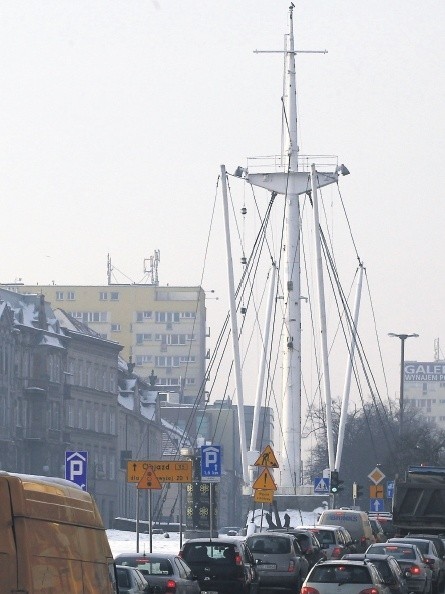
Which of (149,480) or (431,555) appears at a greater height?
(149,480)

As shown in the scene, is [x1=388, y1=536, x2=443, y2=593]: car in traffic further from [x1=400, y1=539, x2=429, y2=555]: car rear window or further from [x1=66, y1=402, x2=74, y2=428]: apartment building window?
[x1=66, y1=402, x2=74, y2=428]: apartment building window

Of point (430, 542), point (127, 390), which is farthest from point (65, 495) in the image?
point (127, 390)

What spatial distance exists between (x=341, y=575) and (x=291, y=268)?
56396mm

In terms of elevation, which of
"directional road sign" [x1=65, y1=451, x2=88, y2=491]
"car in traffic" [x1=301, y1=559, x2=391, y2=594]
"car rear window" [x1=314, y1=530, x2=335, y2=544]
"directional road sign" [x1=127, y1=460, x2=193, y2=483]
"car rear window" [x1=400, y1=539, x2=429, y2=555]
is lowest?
"car in traffic" [x1=301, y1=559, x2=391, y2=594]

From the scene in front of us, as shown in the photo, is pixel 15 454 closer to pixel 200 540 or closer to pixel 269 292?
pixel 269 292

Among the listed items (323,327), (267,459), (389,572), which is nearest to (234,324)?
(323,327)

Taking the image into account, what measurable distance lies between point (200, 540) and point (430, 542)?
8137 millimetres

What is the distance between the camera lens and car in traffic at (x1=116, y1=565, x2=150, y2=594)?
21812 millimetres

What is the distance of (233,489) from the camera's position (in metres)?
188

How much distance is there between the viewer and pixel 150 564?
25516 mm

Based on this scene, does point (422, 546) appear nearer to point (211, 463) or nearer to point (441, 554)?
point (441, 554)

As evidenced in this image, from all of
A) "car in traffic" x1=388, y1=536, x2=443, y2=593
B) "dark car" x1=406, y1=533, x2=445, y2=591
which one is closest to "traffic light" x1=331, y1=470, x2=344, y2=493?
"dark car" x1=406, y1=533, x2=445, y2=591

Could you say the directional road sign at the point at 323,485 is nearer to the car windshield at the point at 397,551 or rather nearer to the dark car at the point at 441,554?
the dark car at the point at 441,554

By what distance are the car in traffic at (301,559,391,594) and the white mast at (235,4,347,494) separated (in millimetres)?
54622
